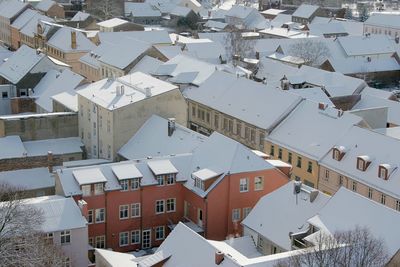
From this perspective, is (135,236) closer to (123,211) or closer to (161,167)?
(123,211)

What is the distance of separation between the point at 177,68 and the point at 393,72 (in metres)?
42.6

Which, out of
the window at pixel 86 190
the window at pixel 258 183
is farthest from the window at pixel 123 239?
the window at pixel 258 183

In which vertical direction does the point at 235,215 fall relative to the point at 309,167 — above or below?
below

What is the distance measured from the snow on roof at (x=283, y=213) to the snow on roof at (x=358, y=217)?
5.28ft

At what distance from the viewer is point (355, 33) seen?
143 meters

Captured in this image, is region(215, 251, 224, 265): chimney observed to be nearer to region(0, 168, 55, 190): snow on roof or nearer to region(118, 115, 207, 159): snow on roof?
region(118, 115, 207, 159): snow on roof

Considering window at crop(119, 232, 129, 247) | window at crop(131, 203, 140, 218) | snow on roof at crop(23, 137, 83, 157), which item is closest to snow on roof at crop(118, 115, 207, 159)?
snow on roof at crop(23, 137, 83, 157)

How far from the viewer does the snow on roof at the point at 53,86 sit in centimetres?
7544

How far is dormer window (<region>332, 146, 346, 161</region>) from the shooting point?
56897 mm

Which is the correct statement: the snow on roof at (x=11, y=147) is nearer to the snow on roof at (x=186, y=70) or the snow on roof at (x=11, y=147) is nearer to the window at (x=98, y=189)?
the window at (x=98, y=189)

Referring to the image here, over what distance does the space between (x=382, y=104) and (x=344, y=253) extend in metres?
43.9

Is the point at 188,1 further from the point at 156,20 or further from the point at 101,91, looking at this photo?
the point at 101,91

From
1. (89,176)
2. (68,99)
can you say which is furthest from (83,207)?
(68,99)

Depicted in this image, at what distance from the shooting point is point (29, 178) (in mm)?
55656
